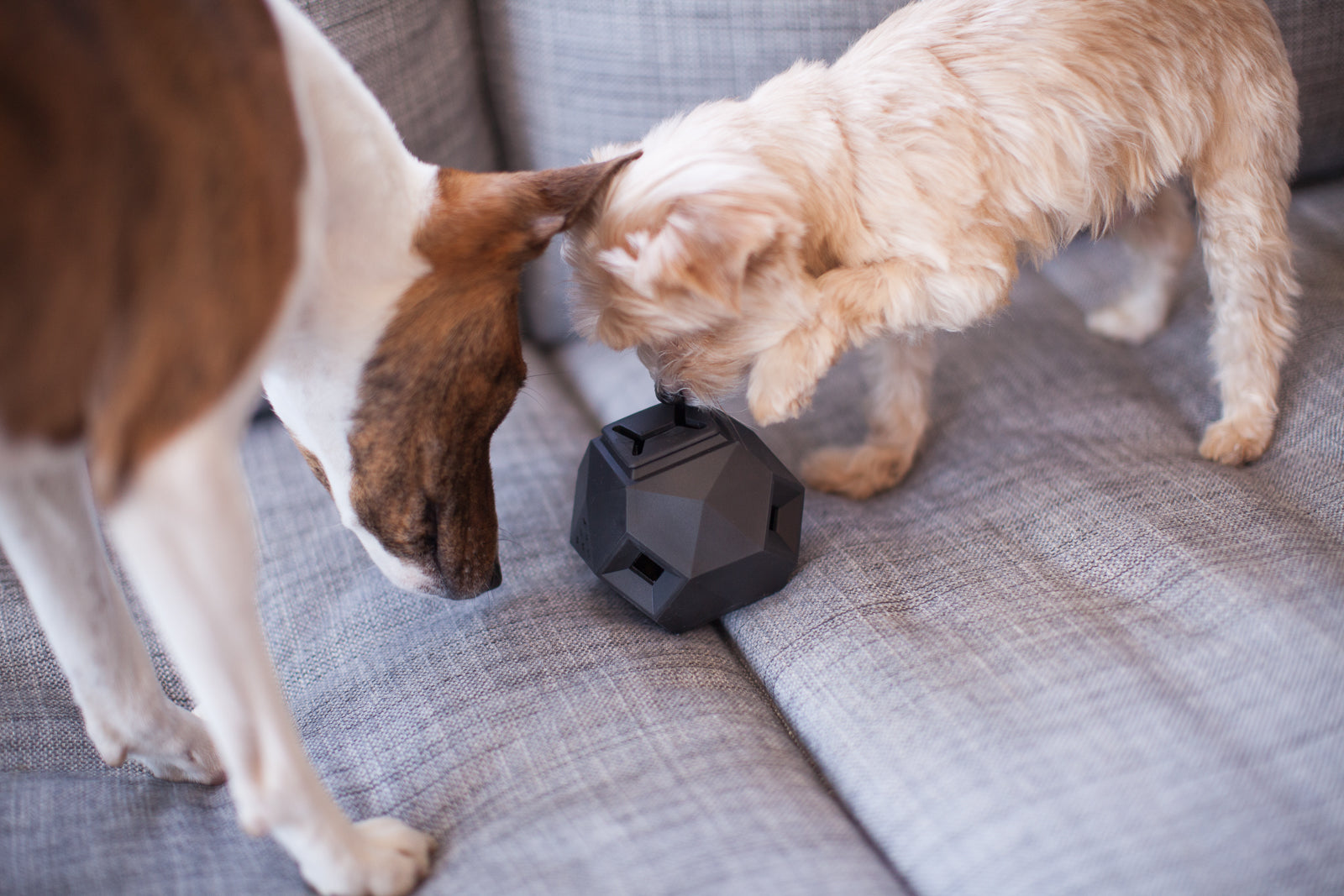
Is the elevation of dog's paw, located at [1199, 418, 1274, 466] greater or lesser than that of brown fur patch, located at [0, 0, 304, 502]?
lesser

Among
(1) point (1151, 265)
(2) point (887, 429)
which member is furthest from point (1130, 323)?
(2) point (887, 429)

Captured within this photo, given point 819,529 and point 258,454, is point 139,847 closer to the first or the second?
point 258,454

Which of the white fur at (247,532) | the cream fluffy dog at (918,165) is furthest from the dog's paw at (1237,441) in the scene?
the white fur at (247,532)

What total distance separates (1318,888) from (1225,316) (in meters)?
0.92

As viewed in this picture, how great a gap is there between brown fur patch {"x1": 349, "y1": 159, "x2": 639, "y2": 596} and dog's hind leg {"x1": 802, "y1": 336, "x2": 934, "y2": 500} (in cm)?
60

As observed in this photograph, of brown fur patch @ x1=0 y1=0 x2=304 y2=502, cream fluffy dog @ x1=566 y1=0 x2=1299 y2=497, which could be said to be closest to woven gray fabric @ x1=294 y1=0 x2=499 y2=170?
cream fluffy dog @ x1=566 y1=0 x2=1299 y2=497

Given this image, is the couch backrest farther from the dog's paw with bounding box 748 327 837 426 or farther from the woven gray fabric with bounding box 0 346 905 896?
the woven gray fabric with bounding box 0 346 905 896

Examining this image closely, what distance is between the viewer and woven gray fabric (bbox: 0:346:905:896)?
0.86 m

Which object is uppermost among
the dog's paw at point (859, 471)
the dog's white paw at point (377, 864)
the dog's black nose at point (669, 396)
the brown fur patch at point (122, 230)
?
the brown fur patch at point (122, 230)

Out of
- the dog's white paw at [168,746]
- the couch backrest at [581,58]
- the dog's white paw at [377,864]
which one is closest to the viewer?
the dog's white paw at [377,864]

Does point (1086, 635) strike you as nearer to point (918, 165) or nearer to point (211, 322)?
point (918, 165)

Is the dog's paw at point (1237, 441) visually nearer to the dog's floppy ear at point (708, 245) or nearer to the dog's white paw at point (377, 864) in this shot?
the dog's floppy ear at point (708, 245)

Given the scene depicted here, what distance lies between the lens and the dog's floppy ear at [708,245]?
1.03 m

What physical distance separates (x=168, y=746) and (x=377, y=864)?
1.01 ft
